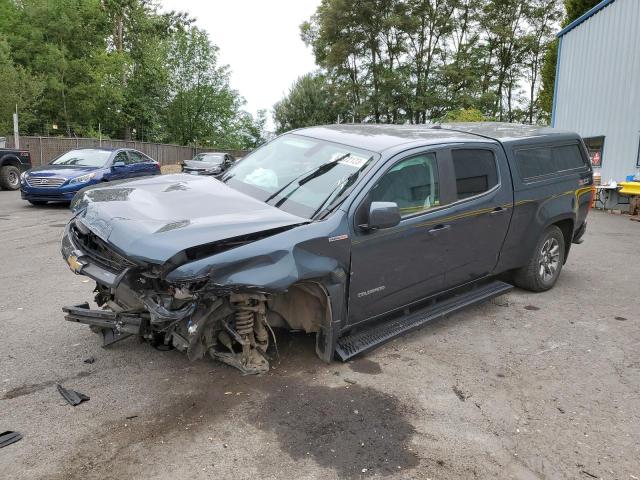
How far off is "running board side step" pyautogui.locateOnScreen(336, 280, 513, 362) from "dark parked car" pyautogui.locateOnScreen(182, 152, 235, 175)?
14.1 m

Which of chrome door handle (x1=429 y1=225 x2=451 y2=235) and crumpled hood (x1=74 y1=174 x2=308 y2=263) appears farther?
chrome door handle (x1=429 y1=225 x2=451 y2=235)

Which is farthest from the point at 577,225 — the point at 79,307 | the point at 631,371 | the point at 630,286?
the point at 79,307

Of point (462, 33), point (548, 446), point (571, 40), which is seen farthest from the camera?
point (462, 33)

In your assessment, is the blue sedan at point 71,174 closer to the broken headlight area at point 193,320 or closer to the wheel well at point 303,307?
the broken headlight area at point 193,320

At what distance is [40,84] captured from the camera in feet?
84.0

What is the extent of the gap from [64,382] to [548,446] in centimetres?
328

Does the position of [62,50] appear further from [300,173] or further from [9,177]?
[300,173]

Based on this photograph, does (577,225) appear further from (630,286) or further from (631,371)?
(631,371)

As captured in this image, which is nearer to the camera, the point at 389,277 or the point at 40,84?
the point at 389,277

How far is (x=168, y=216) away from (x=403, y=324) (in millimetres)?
2127

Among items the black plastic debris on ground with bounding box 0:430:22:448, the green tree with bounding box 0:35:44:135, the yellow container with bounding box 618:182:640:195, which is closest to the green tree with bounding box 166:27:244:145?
the green tree with bounding box 0:35:44:135

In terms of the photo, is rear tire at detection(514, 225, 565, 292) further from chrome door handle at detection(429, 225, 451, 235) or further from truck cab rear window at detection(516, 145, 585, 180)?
chrome door handle at detection(429, 225, 451, 235)

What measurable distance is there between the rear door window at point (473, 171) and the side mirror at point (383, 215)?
111 cm

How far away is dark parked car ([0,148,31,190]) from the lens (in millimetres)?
15453
